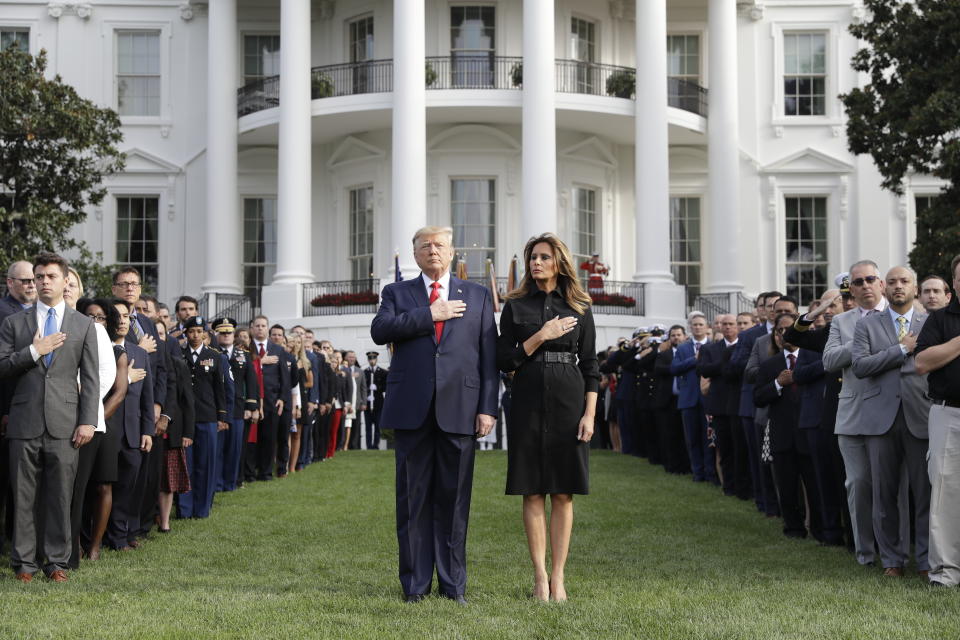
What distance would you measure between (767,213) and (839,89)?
159 inches

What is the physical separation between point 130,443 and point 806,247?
28979mm

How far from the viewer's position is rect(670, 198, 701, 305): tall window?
36.2 m

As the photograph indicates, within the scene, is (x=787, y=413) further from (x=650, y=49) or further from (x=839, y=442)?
(x=650, y=49)

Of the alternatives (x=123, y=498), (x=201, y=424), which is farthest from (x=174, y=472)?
(x=123, y=498)

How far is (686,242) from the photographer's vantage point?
120ft

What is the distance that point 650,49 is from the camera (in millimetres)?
31906

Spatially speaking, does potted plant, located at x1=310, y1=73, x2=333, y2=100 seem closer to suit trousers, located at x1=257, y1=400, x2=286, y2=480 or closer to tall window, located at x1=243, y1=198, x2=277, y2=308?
tall window, located at x1=243, y1=198, x2=277, y2=308

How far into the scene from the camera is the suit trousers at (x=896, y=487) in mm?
8828

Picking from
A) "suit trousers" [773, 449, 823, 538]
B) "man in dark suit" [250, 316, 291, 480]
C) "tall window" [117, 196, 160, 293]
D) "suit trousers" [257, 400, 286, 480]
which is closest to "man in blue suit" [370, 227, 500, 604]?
"suit trousers" [773, 449, 823, 538]

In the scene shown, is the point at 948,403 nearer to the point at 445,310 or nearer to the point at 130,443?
the point at 445,310

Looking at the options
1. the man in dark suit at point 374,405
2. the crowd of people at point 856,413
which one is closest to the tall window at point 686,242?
the man in dark suit at point 374,405

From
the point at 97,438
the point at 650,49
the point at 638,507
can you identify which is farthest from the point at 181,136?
the point at 97,438

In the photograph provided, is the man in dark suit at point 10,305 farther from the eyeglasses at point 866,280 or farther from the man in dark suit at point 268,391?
the man in dark suit at point 268,391

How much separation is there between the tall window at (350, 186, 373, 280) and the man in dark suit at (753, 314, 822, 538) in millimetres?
23527
